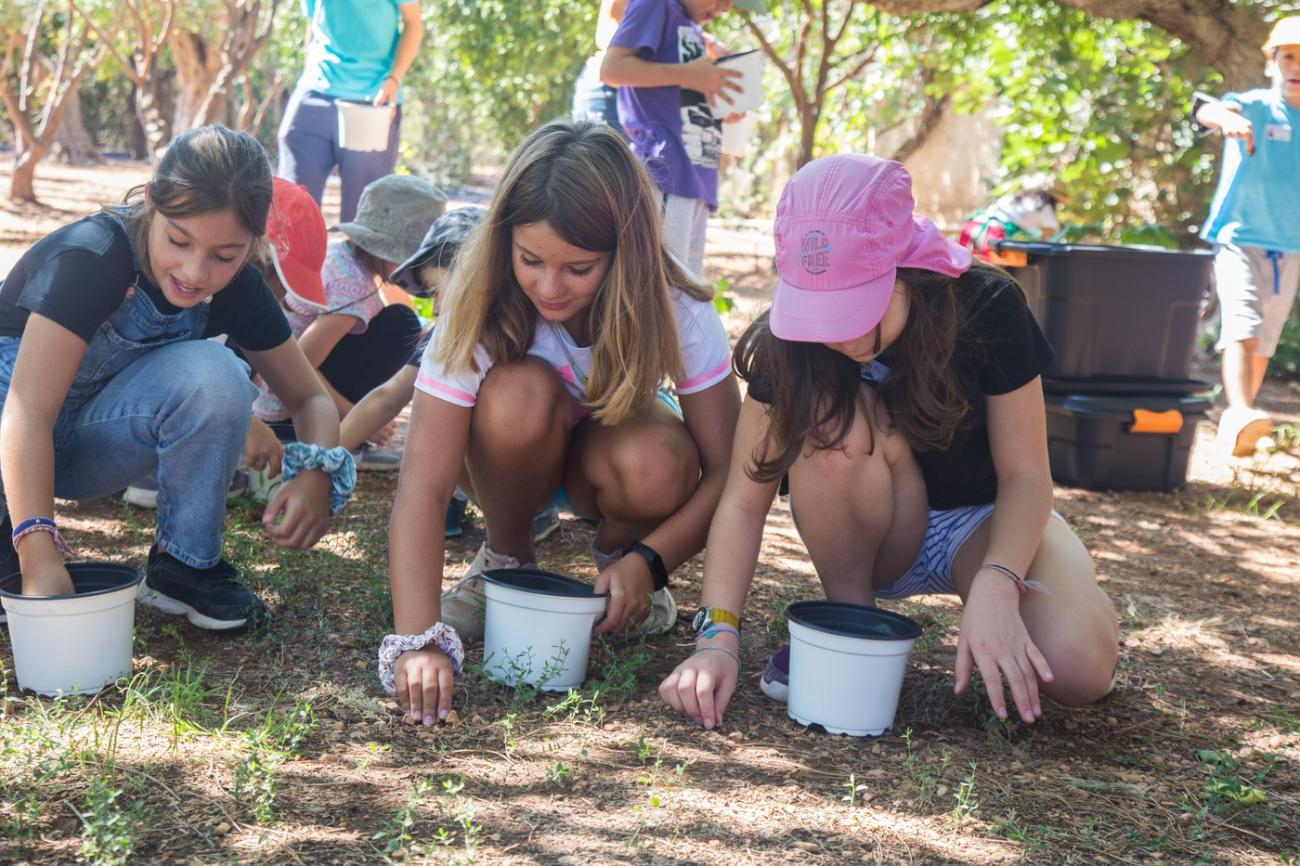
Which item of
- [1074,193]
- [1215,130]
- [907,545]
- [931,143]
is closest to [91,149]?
[931,143]

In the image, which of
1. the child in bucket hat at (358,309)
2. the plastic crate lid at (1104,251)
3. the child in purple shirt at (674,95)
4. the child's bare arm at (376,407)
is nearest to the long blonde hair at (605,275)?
the child's bare arm at (376,407)

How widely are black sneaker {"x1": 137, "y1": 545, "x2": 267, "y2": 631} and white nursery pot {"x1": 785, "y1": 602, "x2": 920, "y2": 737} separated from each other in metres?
1.13

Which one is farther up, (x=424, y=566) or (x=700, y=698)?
(x=424, y=566)

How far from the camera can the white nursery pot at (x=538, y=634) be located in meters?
2.27

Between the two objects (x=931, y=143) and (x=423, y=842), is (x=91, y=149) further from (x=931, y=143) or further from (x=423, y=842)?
(x=423, y=842)

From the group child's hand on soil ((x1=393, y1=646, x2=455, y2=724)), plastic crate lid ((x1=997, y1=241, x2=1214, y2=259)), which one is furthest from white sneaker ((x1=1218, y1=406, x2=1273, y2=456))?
child's hand on soil ((x1=393, y1=646, x2=455, y2=724))

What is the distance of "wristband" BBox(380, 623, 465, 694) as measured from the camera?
2.21 m

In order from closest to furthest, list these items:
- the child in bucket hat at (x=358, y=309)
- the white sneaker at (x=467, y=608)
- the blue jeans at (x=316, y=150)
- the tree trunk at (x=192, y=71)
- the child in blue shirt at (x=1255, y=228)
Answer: the white sneaker at (x=467, y=608) < the child in bucket hat at (x=358, y=309) < the child in blue shirt at (x=1255, y=228) < the blue jeans at (x=316, y=150) < the tree trunk at (x=192, y=71)

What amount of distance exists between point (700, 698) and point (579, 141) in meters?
1.06

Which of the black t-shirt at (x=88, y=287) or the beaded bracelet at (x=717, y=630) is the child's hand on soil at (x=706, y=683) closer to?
the beaded bracelet at (x=717, y=630)

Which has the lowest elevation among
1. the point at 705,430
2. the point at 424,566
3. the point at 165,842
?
the point at 165,842

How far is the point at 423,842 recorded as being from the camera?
5.82 ft

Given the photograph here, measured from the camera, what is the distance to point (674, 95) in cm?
449

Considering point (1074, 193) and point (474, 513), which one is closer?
point (474, 513)
